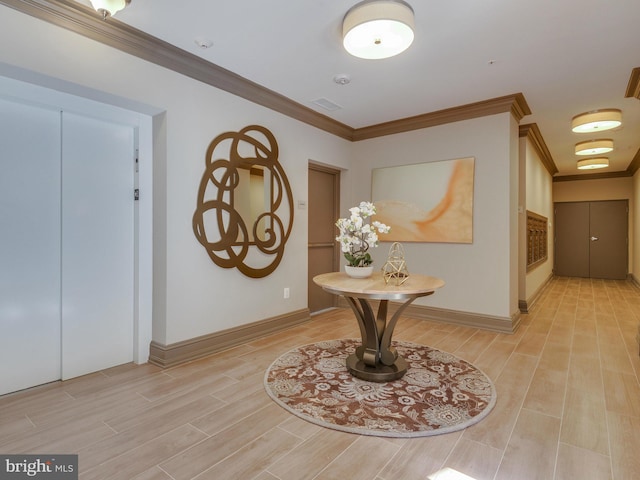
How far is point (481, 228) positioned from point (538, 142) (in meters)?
2.54

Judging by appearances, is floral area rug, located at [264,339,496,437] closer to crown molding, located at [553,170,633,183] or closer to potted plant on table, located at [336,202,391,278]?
potted plant on table, located at [336,202,391,278]

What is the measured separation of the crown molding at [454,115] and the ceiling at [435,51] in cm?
11

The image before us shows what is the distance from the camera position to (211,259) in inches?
127

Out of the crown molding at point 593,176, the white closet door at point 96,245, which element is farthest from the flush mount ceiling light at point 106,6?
the crown molding at point 593,176

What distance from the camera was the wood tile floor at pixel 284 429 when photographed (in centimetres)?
165

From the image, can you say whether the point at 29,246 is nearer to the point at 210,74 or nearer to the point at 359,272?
the point at 210,74

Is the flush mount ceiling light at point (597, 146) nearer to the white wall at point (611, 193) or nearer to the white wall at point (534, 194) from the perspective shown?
the white wall at point (534, 194)

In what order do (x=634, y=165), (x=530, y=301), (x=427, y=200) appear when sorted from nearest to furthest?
(x=427, y=200) < (x=530, y=301) < (x=634, y=165)

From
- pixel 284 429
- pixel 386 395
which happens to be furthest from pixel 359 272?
pixel 284 429

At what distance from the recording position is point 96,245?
275 centimetres

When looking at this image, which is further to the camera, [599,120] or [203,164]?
[599,120]

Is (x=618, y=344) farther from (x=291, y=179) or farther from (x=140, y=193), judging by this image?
(x=140, y=193)

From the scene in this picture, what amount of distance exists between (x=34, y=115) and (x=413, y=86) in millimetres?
3341

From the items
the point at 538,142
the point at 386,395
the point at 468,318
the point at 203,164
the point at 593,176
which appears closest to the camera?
the point at 386,395
